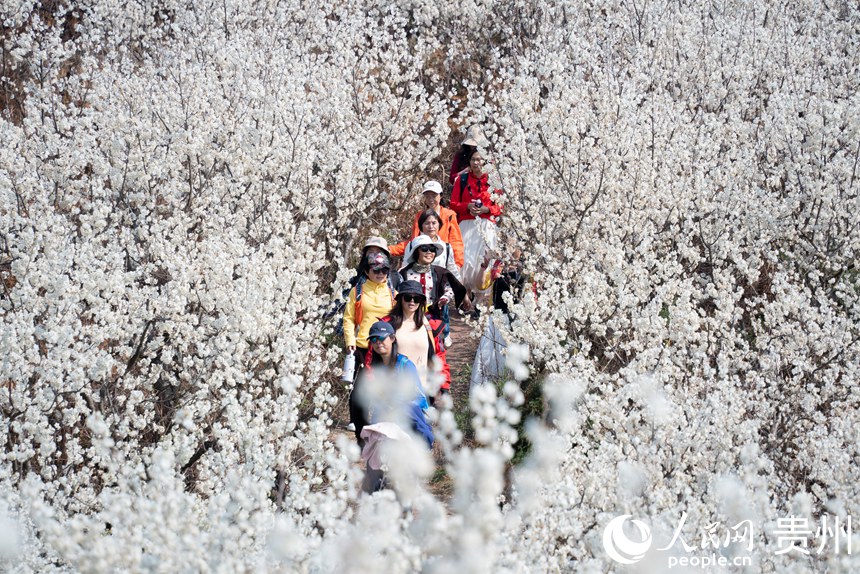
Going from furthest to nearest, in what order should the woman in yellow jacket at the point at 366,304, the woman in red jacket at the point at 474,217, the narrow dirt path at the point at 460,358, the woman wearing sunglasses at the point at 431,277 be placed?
the woman in red jacket at the point at 474,217 → the narrow dirt path at the point at 460,358 → the woman wearing sunglasses at the point at 431,277 → the woman in yellow jacket at the point at 366,304

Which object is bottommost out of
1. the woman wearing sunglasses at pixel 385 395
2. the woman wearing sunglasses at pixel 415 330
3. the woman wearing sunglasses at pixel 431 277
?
the woman wearing sunglasses at pixel 385 395

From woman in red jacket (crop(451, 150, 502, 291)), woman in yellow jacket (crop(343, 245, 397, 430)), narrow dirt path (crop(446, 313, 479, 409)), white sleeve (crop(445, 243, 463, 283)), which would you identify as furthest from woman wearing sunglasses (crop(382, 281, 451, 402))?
woman in red jacket (crop(451, 150, 502, 291))

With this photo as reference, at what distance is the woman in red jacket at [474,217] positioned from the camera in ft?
29.0

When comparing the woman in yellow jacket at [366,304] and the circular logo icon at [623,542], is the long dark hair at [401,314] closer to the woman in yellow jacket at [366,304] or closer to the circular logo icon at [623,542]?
the woman in yellow jacket at [366,304]

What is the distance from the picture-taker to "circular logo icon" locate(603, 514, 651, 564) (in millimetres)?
3374

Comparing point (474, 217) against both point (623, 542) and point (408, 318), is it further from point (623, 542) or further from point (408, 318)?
point (623, 542)

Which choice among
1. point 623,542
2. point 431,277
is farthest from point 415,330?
point 623,542

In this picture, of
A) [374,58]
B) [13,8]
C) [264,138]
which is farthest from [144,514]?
[13,8]

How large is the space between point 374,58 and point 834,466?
8.49m

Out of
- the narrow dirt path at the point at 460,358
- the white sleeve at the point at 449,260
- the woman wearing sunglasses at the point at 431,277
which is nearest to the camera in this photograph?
the woman wearing sunglasses at the point at 431,277

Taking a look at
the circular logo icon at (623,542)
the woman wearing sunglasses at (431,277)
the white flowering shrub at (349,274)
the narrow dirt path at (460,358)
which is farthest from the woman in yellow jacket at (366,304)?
the circular logo icon at (623,542)

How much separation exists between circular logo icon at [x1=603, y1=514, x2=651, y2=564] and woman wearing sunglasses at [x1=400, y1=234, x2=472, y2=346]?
3155 millimetres

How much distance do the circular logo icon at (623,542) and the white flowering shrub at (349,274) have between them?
6 centimetres

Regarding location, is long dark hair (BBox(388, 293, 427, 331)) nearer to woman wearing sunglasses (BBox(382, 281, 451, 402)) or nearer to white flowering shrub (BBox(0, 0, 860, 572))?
woman wearing sunglasses (BBox(382, 281, 451, 402))
